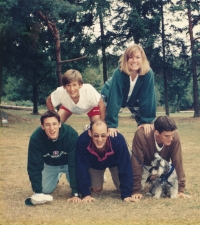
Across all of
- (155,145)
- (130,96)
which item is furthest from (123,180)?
(130,96)

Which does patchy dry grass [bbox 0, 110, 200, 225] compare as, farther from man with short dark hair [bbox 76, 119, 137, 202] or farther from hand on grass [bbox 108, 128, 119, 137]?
hand on grass [bbox 108, 128, 119, 137]

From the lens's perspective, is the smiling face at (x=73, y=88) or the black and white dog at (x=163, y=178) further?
the smiling face at (x=73, y=88)

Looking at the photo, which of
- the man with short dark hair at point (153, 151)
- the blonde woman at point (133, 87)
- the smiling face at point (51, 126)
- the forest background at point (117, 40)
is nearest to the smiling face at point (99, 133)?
the blonde woman at point (133, 87)

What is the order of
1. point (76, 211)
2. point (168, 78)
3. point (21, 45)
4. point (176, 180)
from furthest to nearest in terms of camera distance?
point (168, 78)
point (21, 45)
point (176, 180)
point (76, 211)

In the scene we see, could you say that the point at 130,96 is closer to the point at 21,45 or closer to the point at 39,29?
the point at 39,29

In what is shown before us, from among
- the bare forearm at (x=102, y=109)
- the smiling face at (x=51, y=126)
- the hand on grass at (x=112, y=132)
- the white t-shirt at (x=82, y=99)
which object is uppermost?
the white t-shirt at (x=82, y=99)

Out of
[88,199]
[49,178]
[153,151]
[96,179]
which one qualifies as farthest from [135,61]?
[49,178]

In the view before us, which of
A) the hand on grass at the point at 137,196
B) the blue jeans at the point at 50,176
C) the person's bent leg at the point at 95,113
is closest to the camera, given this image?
the hand on grass at the point at 137,196

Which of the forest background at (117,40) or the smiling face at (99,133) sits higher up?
the forest background at (117,40)

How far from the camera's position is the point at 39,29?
20.4 m

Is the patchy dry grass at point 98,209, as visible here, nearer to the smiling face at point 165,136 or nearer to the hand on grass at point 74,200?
the hand on grass at point 74,200

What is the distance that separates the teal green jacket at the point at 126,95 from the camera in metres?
4.79

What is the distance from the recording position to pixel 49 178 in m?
5.00

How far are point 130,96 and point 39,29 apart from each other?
16431mm
